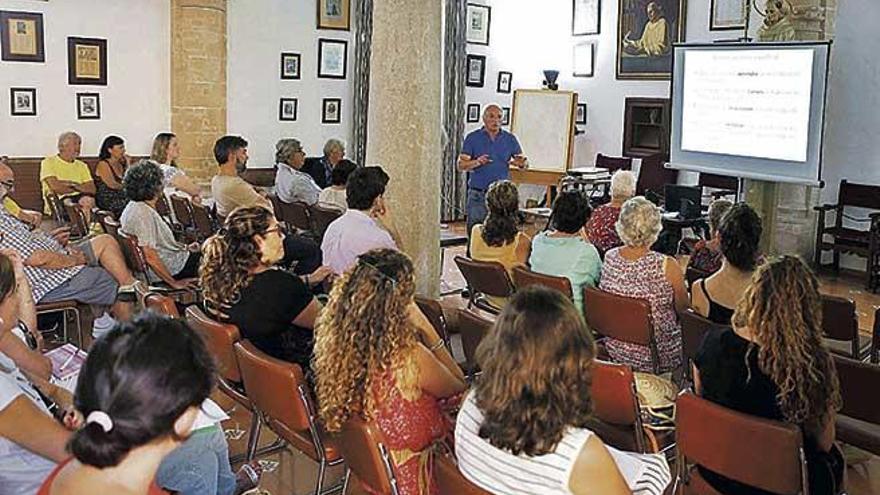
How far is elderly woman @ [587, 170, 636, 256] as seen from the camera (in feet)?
19.5

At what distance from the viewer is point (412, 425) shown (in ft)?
9.05

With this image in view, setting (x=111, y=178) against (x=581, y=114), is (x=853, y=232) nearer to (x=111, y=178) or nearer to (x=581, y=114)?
(x=581, y=114)

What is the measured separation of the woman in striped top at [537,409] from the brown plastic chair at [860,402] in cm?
144

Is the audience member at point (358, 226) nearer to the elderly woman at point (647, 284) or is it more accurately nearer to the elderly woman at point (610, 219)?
the elderly woman at point (647, 284)

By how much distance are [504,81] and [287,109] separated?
334 centimetres

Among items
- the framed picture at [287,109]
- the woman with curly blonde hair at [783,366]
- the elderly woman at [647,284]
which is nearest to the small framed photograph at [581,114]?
the framed picture at [287,109]

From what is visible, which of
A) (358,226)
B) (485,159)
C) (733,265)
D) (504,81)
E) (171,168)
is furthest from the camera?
(504,81)

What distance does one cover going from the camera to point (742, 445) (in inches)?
102

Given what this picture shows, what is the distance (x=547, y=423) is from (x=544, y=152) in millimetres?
9339

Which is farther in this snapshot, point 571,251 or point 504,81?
point 504,81

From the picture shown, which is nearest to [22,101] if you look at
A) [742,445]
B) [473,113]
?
[473,113]

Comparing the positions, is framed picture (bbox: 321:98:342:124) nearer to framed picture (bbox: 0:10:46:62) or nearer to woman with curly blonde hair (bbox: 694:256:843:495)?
framed picture (bbox: 0:10:46:62)

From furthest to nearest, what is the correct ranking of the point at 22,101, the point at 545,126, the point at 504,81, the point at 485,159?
the point at 504,81
the point at 545,126
the point at 22,101
the point at 485,159

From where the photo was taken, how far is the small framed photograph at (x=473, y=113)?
469 inches
